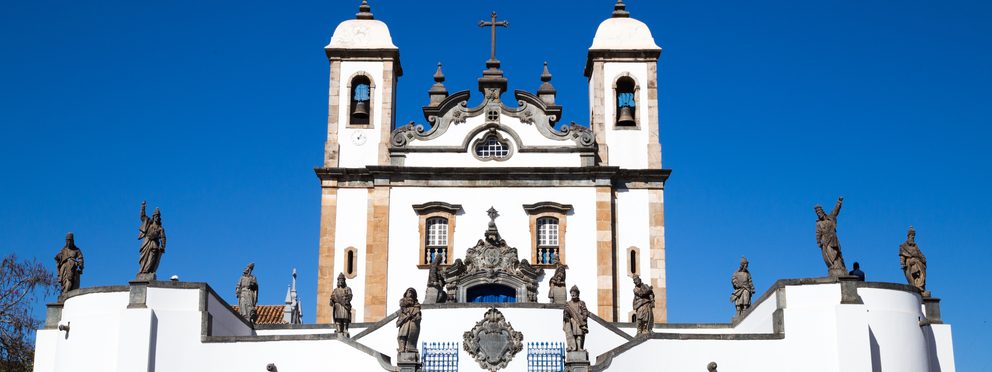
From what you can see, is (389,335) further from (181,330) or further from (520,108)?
(520,108)

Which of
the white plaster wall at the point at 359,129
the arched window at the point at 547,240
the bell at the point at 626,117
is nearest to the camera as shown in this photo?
the arched window at the point at 547,240

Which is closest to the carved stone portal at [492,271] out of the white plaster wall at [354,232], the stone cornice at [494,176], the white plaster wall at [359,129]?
the stone cornice at [494,176]

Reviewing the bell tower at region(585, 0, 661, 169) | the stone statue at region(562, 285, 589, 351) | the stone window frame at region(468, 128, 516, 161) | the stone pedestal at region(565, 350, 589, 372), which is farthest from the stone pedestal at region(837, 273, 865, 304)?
the stone window frame at region(468, 128, 516, 161)

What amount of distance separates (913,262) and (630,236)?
338 inches

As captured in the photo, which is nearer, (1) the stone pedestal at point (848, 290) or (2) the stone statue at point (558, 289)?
(1) the stone pedestal at point (848, 290)

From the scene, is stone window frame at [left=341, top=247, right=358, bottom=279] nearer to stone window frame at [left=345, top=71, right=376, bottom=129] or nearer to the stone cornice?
the stone cornice

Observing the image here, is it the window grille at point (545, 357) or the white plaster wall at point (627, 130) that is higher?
the white plaster wall at point (627, 130)

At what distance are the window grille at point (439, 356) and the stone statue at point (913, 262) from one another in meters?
10.3

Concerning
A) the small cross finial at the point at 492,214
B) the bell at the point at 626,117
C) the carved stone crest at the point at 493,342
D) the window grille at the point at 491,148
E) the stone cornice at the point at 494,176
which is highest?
the bell at the point at 626,117

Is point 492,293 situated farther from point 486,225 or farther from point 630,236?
point 630,236

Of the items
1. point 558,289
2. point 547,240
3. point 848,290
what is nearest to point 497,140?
point 547,240

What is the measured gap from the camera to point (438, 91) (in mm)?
44906

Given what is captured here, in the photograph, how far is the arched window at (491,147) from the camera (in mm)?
41844

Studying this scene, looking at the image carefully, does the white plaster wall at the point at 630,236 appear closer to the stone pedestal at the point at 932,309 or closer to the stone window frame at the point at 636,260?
the stone window frame at the point at 636,260
